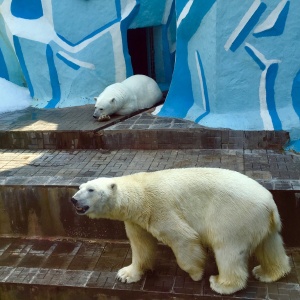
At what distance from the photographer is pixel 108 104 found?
754cm

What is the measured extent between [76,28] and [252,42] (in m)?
3.77

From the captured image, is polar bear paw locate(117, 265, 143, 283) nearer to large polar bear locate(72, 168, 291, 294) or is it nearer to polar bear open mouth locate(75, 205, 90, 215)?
large polar bear locate(72, 168, 291, 294)

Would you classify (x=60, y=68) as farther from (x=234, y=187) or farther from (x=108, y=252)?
(x=234, y=187)

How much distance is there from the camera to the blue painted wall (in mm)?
6195

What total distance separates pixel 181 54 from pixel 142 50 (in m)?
3.50

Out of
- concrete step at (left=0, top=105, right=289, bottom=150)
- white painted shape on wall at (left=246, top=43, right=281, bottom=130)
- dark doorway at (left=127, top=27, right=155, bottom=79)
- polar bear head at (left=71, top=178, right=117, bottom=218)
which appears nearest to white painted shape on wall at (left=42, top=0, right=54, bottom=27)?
concrete step at (left=0, top=105, right=289, bottom=150)

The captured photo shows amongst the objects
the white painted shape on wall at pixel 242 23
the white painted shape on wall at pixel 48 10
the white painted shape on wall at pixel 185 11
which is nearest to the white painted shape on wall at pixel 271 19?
the white painted shape on wall at pixel 242 23

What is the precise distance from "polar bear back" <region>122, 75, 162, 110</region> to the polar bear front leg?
422 centimetres

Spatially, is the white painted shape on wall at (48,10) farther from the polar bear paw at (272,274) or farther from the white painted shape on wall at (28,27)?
the polar bear paw at (272,274)

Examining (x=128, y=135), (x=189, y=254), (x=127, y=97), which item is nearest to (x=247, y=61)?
(x=128, y=135)

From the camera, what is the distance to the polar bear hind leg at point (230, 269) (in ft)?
12.2

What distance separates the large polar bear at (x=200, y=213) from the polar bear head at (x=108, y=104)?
3.58 m

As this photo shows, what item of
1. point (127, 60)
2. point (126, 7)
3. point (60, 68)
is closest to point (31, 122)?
point (60, 68)

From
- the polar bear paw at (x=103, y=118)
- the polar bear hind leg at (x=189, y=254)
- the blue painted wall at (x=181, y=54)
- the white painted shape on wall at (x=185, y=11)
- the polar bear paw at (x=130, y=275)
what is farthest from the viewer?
the polar bear paw at (x=103, y=118)
